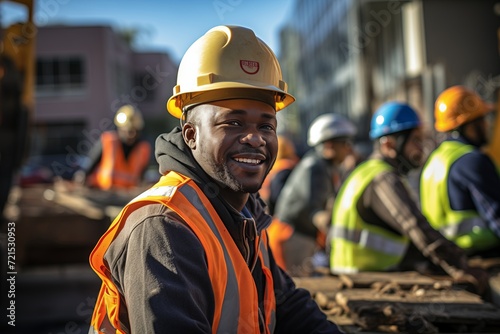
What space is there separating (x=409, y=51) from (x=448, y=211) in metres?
12.1

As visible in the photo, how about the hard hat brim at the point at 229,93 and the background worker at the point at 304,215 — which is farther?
the background worker at the point at 304,215

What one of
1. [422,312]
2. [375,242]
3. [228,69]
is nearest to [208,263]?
[228,69]

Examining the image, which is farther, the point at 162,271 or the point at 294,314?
the point at 294,314

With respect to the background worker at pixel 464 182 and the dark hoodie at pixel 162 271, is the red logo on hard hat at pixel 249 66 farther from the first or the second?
the background worker at pixel 464 182

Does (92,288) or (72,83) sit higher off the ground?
(72,83)

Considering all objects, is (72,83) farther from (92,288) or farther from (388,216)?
(388,216)

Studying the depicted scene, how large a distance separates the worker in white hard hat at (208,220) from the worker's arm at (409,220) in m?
1.42

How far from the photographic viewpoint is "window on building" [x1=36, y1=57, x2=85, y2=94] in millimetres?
41000

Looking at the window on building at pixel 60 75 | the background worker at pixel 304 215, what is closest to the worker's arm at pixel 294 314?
the background worker at pixel 304 215

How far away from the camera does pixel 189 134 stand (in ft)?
8.16

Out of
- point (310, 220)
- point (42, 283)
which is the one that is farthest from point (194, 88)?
point (42, 283)

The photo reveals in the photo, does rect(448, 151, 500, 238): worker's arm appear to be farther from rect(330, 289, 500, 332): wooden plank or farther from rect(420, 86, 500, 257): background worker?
rect(330, 289, 500, 332): wooden plank

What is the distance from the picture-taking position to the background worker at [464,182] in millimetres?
4629

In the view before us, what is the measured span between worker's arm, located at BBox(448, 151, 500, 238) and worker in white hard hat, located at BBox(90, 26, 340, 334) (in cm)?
217
